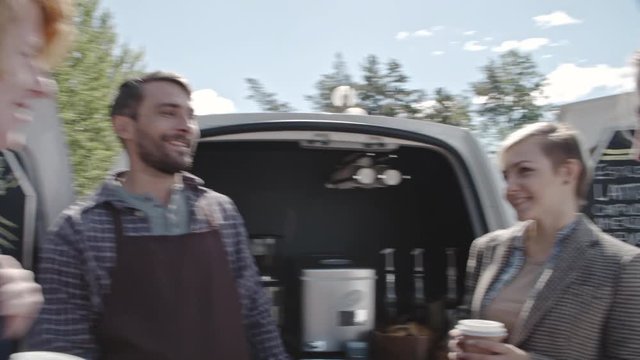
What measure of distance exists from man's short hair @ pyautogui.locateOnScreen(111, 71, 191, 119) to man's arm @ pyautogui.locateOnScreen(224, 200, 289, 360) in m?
0.50

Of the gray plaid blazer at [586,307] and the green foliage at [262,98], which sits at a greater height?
the green foliage at [262,98]

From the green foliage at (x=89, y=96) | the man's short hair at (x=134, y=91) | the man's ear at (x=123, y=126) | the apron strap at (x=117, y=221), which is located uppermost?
the green foliage at (x=89, y=96)

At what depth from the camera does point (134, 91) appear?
270cm

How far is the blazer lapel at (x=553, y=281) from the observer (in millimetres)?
2189

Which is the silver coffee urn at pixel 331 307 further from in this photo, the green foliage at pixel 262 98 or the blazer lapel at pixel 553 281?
the green foliage at pixel 262 98

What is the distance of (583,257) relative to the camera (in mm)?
2217

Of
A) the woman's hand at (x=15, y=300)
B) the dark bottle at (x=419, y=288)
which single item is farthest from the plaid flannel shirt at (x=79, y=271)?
the dark bottle at (x=419, y=288)

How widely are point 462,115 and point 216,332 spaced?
2004 centimetres

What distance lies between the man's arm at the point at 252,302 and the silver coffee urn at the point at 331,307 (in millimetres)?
1144

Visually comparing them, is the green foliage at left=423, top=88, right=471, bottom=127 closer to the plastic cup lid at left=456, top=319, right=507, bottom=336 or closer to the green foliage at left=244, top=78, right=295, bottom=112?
the green foliage at left=244, top=78, right=295, bottom=112

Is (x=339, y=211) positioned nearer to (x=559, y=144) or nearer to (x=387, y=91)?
(x=559, y=144)

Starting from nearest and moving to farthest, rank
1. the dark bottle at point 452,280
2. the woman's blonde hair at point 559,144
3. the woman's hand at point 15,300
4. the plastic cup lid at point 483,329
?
the woman's hand at point 15,300 → the plastic cup lid at point 483,329 → the woman's blonde hair at point 559,144 → the dark bottle at point 452,280

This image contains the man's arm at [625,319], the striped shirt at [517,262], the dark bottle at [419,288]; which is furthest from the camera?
the dark bottle at [419,288]

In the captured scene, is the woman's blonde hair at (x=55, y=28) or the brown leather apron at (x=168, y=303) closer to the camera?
the woman's blonde hair at (x=55, y=28)
